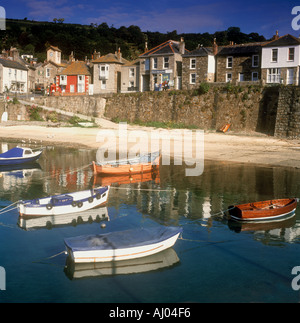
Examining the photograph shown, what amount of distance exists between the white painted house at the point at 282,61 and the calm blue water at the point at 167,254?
21.4 metres

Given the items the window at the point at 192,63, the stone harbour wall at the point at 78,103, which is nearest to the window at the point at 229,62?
the window at the point at 192,63

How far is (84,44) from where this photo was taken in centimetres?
11738

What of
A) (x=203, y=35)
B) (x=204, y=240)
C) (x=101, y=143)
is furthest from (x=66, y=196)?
(x=203, y=35)

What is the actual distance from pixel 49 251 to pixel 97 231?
2.68 metres

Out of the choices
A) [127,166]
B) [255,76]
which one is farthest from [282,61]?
[127,166]

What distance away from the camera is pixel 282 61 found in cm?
4334

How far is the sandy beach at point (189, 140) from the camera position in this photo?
32844mm

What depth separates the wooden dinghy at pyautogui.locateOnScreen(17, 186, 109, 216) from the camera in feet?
57.8

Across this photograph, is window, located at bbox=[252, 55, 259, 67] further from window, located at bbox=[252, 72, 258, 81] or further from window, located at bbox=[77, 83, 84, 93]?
window, located at bbox=[77, 83, 84, 93]

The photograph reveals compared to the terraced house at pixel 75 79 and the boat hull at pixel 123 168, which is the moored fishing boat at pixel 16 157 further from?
the terraced house at pixel 75 79

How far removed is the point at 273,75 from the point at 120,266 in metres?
37.1

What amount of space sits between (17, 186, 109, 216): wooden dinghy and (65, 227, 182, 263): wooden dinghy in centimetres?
468

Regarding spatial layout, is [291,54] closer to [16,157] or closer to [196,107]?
[196,107]
